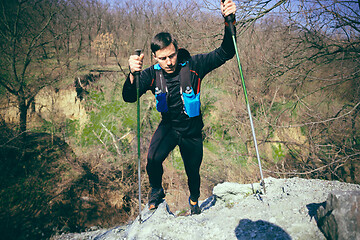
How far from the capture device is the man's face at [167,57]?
246cm

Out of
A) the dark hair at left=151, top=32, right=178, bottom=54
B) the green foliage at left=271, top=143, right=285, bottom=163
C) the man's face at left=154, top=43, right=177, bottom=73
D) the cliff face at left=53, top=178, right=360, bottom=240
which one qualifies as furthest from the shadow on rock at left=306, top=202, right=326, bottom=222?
the green foliage at left=271, top=143, right=285, bottom=163

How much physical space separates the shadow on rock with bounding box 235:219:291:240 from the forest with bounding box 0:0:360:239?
3563 millimetres

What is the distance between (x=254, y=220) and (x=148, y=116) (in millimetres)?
9133

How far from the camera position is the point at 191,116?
8.61 ft

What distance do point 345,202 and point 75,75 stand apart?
1227 cm

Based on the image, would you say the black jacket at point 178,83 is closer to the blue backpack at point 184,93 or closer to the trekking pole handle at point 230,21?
the blue backpack at point 184,93

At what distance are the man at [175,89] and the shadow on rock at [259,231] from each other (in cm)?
90

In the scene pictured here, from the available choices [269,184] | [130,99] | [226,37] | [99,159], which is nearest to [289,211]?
[269,184]

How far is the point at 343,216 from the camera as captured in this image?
6.69 ft

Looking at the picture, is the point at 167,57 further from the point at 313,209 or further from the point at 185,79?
the point at 313,209

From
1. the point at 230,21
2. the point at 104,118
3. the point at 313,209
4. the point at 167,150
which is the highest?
the point at 230,21

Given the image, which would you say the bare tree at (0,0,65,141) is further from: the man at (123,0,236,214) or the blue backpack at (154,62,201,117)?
the blue backpack at (154,62,201,117)

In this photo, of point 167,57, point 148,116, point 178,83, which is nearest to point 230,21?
point 167,57

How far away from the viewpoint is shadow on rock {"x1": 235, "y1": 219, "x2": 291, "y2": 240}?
7.69ft
